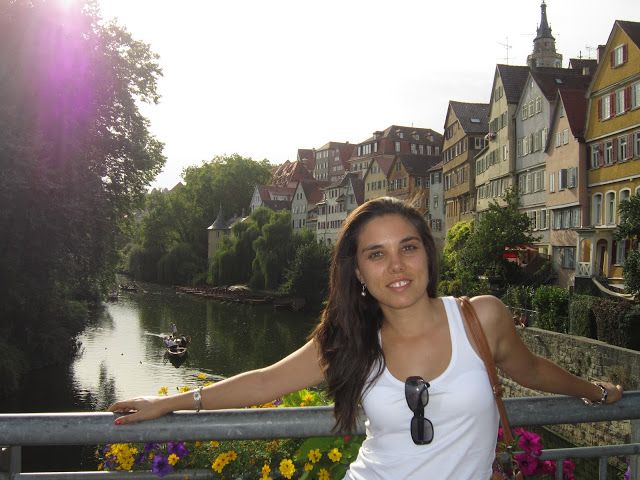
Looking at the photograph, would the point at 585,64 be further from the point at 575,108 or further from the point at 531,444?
the point at 531,444

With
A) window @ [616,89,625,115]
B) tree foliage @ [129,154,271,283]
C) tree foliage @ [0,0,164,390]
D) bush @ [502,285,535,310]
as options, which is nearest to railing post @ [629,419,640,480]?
tree foliage @ [0,0,164,390]

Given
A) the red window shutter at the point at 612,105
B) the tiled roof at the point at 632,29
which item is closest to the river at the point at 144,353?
the red window shutter at the point at 612,105

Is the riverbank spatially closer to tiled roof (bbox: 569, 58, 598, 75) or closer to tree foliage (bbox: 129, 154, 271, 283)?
tree foliage (bbox: 129, 154, 271, 283)

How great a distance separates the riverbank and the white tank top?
52.3m

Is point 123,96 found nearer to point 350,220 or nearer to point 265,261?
point 350,220

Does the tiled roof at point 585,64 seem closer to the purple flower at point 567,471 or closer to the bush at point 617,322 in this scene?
the bush at point 617,322

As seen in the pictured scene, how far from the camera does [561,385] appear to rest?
232 centimetres

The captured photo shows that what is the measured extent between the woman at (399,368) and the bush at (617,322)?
1770 cm

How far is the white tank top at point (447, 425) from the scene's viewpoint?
205 cm

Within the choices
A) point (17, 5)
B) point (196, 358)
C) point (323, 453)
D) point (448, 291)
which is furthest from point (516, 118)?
point (323, 453)

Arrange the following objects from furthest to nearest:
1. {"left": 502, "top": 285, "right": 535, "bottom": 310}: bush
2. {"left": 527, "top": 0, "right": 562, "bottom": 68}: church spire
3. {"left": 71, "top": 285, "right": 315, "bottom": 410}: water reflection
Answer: {"left": 527, "top": 0, "right": 562, "bottom": 68}: church spire < {"left": 502, "top": 285, "right": 535, "bottom": 310}: bush < {"left": 71, "top": 285, "right": 315, "bottom": 410}: water reflection

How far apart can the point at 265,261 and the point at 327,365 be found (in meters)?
58.4

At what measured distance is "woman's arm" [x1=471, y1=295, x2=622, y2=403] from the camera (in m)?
2.17

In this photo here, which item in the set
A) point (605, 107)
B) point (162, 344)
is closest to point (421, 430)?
point (605, 107)
